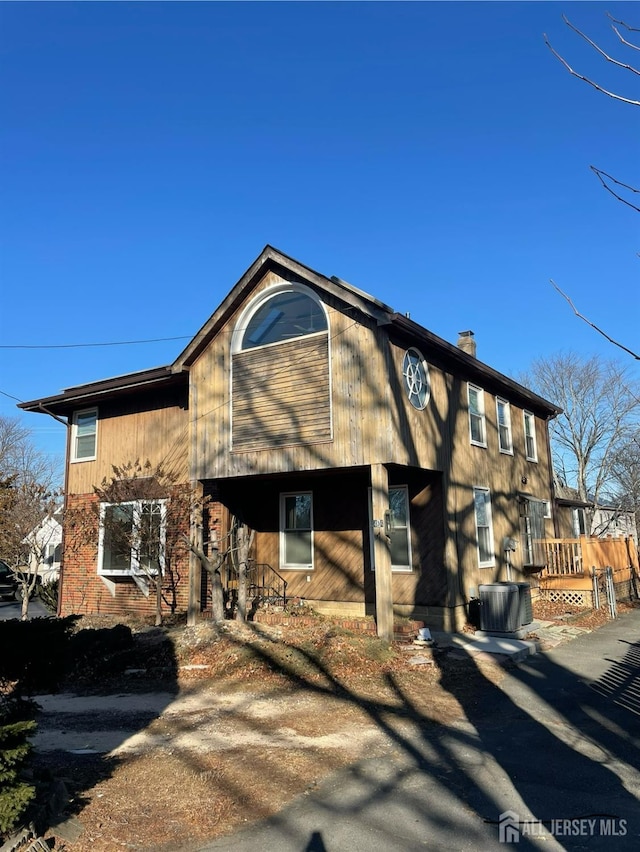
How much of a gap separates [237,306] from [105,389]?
186 inches

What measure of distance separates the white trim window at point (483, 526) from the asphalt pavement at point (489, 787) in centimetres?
609

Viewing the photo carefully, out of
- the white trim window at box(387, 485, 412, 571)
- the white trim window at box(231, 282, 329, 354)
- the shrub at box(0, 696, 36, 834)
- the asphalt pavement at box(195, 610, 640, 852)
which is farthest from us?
the white trim window at box(387, 485, 412, 571)

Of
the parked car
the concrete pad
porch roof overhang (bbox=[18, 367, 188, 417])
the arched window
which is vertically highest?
the arched window

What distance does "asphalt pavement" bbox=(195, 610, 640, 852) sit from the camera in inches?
173

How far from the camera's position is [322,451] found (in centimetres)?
1170

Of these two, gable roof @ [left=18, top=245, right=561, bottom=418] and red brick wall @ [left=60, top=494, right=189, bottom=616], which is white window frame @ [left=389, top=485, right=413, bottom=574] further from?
red brick wall @ [left=60, top=494, right=189, bottom=616]

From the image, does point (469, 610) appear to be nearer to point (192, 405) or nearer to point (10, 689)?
point (192, 405)

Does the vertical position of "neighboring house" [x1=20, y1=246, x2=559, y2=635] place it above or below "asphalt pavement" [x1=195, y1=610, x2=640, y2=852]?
above

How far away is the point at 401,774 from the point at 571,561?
42.3ft

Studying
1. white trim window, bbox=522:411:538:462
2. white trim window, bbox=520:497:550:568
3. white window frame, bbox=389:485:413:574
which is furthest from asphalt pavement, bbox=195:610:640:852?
white trim window, bbox=522:411:538:462

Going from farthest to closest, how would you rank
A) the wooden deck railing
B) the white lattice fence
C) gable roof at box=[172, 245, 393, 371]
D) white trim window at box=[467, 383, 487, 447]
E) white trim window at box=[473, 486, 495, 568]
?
the wooden deck railing, the white lattice fence, white trim window at box=[467, 383, 487, 447], white trim window at box=[473, 486, 495, 568], gable roof at box=[172, 245, 393, 371]

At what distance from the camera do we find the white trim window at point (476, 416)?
50.1 feet

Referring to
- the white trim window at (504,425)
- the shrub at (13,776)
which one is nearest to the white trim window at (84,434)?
the white trim window at (504,425)

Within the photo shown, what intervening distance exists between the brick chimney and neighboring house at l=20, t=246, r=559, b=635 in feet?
5.13
